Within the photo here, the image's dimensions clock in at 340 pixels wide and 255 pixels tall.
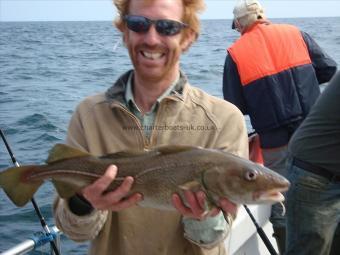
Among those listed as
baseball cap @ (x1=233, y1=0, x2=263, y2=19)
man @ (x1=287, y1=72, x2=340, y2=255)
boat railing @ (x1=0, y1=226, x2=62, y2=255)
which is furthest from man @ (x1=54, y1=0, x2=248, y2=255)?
baseball cap @ (x1=233, y1=0, x2=263, y2=19)

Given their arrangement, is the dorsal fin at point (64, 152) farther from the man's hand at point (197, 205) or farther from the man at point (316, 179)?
the man at point (316, 179)

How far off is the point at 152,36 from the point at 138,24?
0.11m

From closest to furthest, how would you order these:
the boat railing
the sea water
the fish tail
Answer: the fish tail < the boat railing < the sea water

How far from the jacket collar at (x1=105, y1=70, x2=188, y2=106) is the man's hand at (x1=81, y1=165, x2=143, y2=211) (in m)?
0.47

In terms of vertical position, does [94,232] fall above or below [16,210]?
above

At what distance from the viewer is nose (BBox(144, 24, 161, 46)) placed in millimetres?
2516

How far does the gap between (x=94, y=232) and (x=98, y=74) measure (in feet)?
63.4

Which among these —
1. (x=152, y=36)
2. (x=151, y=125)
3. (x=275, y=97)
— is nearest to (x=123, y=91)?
(x=151, y=125)

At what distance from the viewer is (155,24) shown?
2529mm

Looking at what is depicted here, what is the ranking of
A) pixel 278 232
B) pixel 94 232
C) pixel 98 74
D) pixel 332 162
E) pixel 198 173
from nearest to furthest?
pixel 198 173, pixel 94 232, pixel 332 162, pixel 278 232, pixel 98 74

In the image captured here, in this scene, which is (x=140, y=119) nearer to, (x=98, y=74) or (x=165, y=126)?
(x=165, y=126)

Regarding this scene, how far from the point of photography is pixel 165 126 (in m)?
2.59

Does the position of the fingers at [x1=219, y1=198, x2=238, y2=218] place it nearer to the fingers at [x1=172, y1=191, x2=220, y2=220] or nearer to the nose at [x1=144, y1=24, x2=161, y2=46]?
the fingers at [x1=172, y1=191, x2=220, y2=220]

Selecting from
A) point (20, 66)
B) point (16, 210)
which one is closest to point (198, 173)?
point (16, 210)
